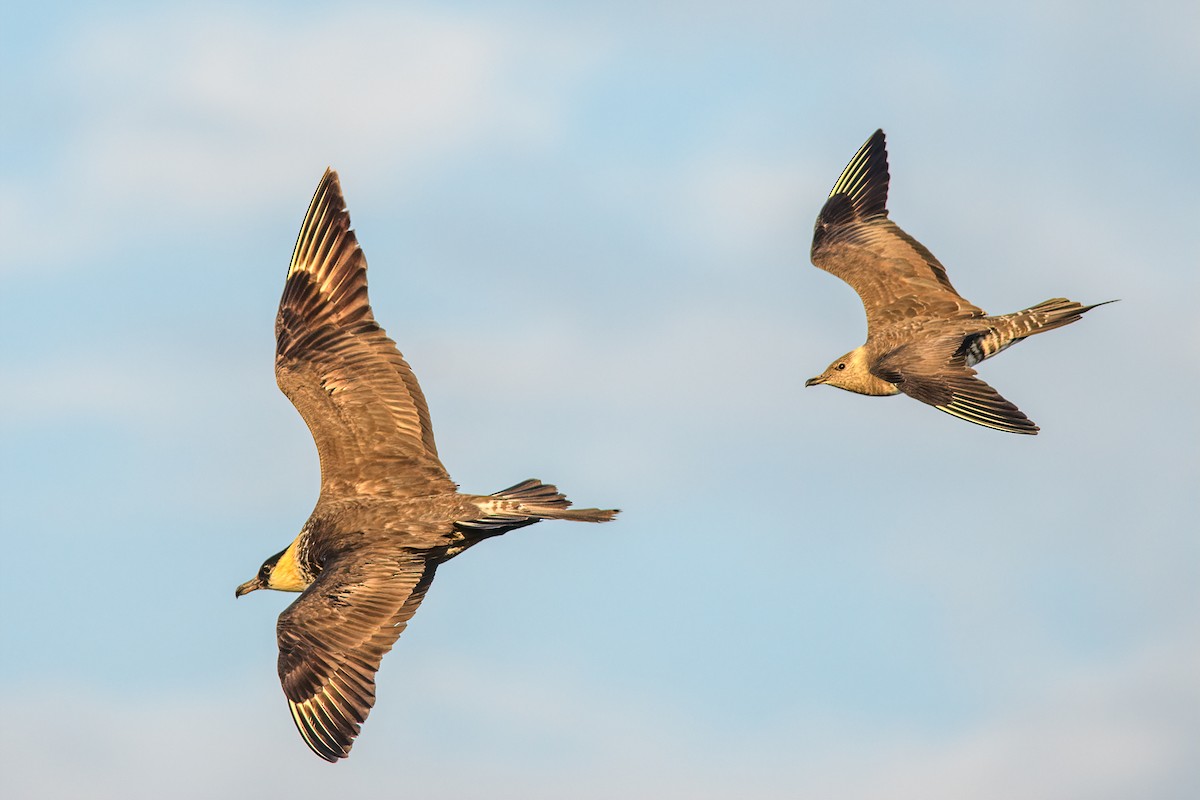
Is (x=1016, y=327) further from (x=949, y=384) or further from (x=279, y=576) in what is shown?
(x=279, y=576)

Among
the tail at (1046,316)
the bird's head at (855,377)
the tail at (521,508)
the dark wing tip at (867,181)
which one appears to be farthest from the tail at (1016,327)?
the tail at (521,508)

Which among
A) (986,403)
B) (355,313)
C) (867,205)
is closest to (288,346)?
(355,313)

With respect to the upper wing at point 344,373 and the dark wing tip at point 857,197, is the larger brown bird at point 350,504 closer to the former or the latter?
the upper wing at point 344,373

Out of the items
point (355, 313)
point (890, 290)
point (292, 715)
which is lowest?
point (292, 715)

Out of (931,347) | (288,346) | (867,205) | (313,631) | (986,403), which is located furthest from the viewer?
(867,205)

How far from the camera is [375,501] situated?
16.6 m

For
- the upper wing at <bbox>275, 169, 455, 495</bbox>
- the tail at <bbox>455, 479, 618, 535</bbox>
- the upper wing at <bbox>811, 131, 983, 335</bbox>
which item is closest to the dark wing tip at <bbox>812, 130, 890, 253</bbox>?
the upper wing at <bbox>811, 131, 983, 335</bbox>

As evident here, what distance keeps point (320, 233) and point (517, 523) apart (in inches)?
161

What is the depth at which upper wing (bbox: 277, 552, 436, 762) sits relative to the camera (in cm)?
1516

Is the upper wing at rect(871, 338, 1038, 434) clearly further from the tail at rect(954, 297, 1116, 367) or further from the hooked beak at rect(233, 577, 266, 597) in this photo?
the hooked beak at rect(233, 577, 266, 597)

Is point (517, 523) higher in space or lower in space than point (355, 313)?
lower

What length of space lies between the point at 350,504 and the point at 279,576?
49.0 inches

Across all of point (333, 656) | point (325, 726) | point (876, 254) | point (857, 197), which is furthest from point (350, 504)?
point (857, 197)

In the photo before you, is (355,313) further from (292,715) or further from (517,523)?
(292,715)
